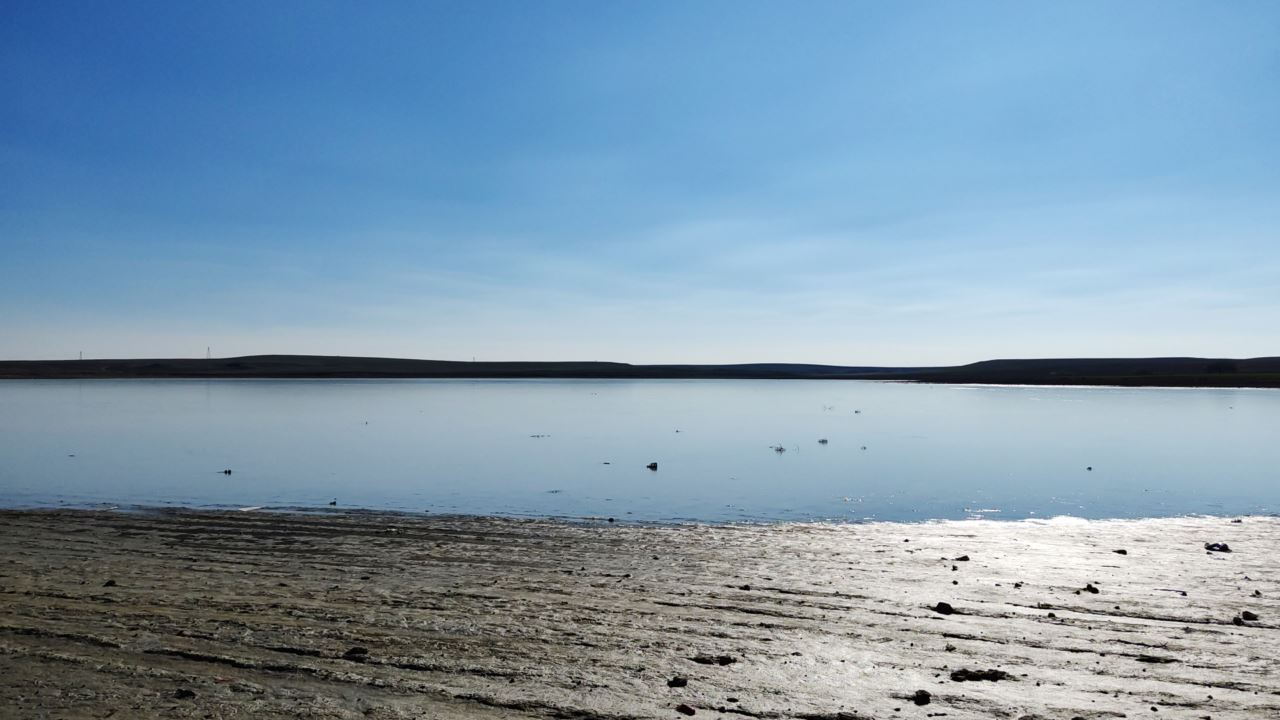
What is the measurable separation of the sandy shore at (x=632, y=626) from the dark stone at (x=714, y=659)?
0.09ft

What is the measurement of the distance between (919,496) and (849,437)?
20509 mm

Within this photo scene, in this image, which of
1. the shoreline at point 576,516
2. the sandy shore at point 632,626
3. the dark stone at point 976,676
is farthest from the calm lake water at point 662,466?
the dark stone at point 976,676

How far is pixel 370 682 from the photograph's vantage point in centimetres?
720

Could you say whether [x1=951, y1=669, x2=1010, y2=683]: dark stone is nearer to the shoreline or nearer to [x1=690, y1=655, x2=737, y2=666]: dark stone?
[x1=690, y1=655, x2=737, y2=666]: dark stone

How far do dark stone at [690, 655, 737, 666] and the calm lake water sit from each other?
10809 millimetres

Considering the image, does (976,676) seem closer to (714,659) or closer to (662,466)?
(714,659)

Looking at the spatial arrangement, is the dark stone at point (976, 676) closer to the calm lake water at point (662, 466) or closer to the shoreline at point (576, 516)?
the shoreline at point (576, 516)

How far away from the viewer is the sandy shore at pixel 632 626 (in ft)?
22.5

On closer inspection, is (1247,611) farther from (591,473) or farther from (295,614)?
(591,473)

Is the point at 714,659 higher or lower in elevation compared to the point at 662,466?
higher

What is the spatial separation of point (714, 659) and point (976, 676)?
2446 mm

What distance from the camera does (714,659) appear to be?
7977mm

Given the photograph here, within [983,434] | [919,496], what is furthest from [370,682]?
[983,434]

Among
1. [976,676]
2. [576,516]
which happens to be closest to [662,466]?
[576,516]
